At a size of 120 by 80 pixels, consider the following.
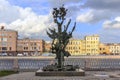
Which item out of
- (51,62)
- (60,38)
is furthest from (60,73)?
(51,62)

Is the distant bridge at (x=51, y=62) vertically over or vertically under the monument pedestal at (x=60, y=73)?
over

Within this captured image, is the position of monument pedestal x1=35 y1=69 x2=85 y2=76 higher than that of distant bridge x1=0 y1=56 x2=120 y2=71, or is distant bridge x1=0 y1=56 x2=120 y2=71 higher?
distant bridge x1=0 y1=56 x2=120 y2=71

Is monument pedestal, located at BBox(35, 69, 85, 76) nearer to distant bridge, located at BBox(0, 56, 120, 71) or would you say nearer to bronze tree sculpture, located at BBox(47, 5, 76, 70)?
bronze tree sculpture, located at BBox(47, 5, 76, 70)

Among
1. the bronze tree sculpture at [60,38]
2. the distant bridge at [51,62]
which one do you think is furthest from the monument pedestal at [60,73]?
the distant bridge at [51,62]

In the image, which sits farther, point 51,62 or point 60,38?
point 51,62

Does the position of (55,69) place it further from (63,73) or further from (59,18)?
(59,18)

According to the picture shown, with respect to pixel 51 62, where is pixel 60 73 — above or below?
below

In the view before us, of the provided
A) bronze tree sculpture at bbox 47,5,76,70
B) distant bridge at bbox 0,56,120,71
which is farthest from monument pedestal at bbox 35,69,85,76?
distant bridge at bbox 0,56,120,71

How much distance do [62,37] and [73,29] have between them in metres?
1.66

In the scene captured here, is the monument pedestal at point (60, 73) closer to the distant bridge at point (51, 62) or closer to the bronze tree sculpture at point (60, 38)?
the bronze tree sculpture at point (60, 38)

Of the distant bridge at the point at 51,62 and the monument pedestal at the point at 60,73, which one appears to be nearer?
the monument pedestal at the point at 60,73

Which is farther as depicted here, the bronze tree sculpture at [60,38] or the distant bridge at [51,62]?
the distant bridge at [51,62]

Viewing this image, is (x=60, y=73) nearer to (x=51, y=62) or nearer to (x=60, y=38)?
(x=60, y=38)

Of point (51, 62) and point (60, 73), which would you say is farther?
point (51, 62)
